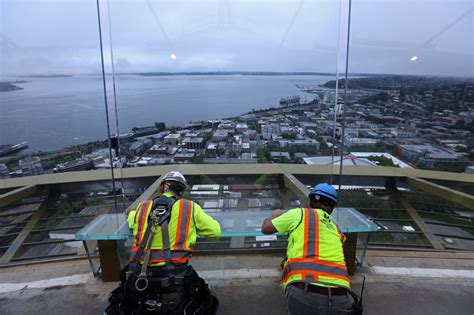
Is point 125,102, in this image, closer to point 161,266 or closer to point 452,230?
point 161,266

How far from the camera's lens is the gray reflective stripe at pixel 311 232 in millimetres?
1318

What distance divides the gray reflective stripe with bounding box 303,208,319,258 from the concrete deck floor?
831mm

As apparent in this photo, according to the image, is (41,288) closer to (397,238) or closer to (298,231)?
(298,231)

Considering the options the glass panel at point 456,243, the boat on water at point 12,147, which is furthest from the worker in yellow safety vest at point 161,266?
the glass panel at point 456,243

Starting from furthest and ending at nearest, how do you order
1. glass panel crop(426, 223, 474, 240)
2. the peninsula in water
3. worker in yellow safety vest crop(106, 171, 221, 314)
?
glass panel crop(426, 223, 474, 240) < the peninsula in water < worker in yellow safety vest crop(106, 171, 221, 314)

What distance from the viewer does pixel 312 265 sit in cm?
130

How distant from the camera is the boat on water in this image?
2.65 meters

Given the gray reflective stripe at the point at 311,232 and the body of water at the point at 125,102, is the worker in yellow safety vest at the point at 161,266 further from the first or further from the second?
the body of water at the point at 125,102

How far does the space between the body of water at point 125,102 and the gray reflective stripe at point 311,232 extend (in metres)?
1.90

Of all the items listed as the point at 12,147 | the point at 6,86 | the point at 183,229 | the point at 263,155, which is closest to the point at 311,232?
the point at 183,229

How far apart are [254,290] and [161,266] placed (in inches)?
38.8

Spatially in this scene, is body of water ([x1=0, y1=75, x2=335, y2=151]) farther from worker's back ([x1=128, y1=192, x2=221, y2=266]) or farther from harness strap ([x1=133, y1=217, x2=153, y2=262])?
harness strap ([x1=133, y1=217, x2=153, y2=262])

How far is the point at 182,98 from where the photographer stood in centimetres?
301

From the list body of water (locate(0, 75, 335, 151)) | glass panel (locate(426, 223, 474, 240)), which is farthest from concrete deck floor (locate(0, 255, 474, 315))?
body of water (locate(0, 75, 335, 151))
